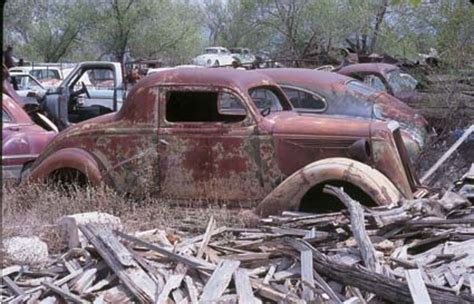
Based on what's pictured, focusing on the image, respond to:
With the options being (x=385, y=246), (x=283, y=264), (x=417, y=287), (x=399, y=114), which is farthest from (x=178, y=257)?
(x=399, y=114)

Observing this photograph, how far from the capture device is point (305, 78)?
33.5ft

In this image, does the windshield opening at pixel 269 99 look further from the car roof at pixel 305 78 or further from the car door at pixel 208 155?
the car roof at pixel 305 78

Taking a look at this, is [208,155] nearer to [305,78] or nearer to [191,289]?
[191,289]

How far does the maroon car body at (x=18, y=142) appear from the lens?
8.43 metres

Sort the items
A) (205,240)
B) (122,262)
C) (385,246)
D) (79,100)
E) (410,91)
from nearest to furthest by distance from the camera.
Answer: (122,262) < (385,246) < (205,240) < (410,91) < (79,100)

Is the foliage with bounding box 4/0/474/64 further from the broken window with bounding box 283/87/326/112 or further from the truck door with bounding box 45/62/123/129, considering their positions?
the broken window with bounding box 283/87/326/112

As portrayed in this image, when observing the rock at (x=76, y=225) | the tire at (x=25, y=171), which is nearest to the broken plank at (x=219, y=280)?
the rock at (x=76, y=225)

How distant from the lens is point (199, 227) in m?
6.27

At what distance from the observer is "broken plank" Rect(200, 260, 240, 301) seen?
4.47 metres

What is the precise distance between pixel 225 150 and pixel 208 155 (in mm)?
187

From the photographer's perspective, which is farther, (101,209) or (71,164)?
(71,164)

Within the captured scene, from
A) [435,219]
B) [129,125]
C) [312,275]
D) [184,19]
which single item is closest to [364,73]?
[129,125]

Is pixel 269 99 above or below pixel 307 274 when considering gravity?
above

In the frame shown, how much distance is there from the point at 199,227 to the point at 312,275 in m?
1.85
